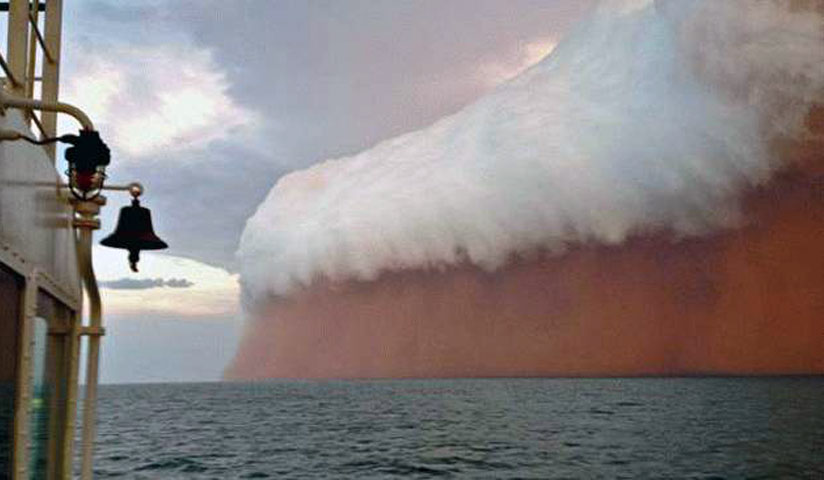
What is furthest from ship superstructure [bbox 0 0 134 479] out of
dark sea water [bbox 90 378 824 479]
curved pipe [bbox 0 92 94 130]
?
dark sea water [bbox 90 378 824 479]

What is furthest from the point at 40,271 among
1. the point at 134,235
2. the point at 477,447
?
the point at 477,447

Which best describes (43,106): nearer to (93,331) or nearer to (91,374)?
(93,331)

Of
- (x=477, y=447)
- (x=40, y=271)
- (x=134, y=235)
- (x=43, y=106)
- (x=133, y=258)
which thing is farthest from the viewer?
(x=477, y=447)

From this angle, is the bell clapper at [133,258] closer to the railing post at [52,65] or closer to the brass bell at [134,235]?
the brass bell at [134,235]

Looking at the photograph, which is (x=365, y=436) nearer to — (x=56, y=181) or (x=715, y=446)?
(x=715, y=446)

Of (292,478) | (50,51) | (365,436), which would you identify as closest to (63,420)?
(50,51)

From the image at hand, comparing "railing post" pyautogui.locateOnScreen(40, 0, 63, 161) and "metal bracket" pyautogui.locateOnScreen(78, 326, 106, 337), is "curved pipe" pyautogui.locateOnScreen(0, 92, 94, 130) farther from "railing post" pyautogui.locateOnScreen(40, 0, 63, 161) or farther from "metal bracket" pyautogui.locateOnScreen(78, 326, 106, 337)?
"metal bracket" pyautogui.locateOnScreen(78, 326, 106, 337)
